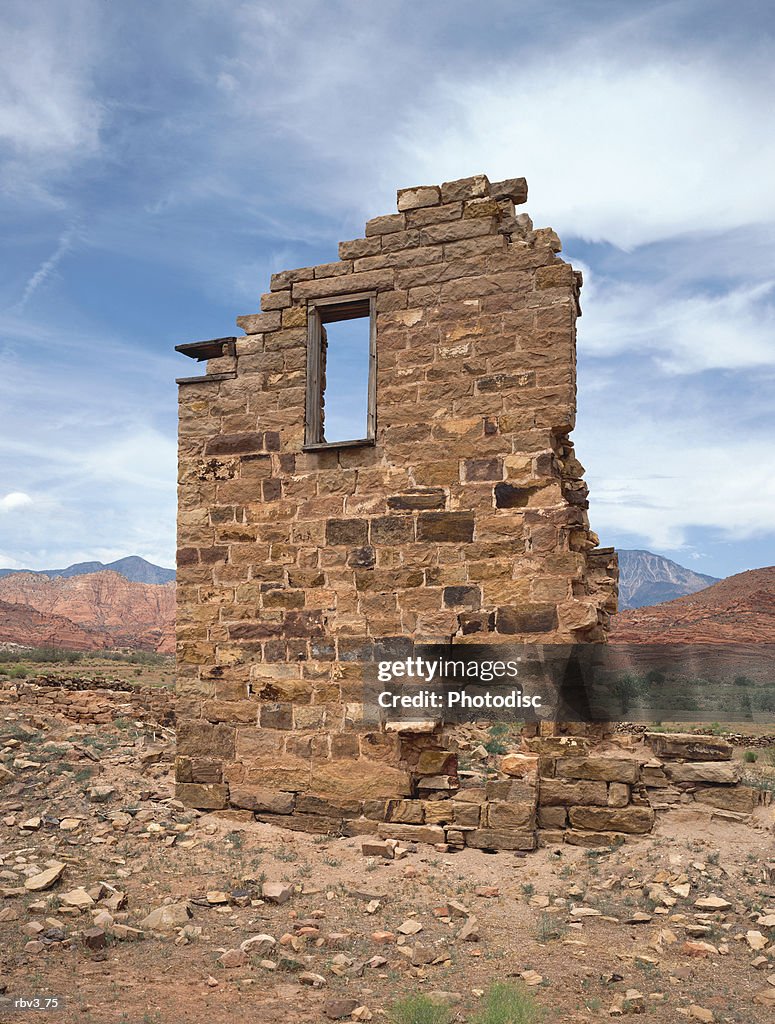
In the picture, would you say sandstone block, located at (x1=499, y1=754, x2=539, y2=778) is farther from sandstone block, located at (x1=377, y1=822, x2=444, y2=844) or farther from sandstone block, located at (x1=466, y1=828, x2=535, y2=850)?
sandstone block, located at (x1=377, y1=822, x2=444, y2=844)

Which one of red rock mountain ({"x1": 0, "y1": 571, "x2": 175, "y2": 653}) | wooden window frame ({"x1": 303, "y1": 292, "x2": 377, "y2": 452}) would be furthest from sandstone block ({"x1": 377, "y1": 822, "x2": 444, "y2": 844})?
red rock mountain ({"x1": 0, "y1": 571, "x2": 175, "y2": 653})

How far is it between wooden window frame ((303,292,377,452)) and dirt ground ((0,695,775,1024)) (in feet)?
12.1

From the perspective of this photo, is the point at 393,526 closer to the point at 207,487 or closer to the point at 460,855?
the point at 207,487

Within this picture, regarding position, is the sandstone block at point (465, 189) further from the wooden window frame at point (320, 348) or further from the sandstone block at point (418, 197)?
the wooden window frame at point (320, 348)

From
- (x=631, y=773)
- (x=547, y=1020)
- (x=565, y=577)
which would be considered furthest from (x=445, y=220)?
(x=547, y=1020)

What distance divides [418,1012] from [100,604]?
9644cm

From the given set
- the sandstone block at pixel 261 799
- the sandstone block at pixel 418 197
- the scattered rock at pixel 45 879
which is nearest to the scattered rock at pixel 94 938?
the scattered rock at pixel 45 879

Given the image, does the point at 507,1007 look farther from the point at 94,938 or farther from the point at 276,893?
the point at 94,938

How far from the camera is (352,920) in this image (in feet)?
18.0

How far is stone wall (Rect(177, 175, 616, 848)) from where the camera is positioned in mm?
6988

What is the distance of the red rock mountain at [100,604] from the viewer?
66375 millimetres

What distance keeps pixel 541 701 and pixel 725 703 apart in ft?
78.8

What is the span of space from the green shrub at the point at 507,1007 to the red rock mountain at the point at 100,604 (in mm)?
60076

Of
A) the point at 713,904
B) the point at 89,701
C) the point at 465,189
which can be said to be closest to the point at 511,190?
Answer: the point at 465,189
